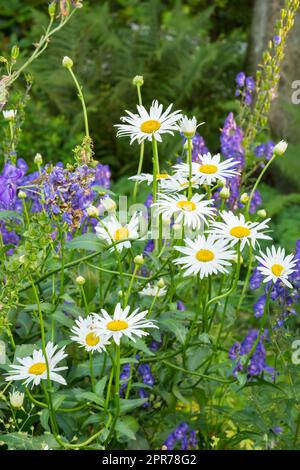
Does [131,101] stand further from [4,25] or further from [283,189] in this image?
[4,25]

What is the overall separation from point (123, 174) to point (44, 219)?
368cm

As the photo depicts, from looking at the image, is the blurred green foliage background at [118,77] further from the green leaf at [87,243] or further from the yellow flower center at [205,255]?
the yellow flower center at [205,255]

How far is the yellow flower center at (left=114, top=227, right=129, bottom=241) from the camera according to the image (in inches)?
76.8

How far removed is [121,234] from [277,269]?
0.37 meters

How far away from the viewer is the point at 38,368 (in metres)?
1.81

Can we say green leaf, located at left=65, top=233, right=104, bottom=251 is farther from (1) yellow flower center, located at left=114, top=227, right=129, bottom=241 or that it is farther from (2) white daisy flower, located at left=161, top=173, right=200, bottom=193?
(2) white daisy flower, located at left=161, top=173, right=200, bottom=193

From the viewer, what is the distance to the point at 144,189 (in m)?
4.86

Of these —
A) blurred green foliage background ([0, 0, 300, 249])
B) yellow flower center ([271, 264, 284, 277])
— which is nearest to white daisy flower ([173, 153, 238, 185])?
yellow flower center ([271, 264, 284, 277])

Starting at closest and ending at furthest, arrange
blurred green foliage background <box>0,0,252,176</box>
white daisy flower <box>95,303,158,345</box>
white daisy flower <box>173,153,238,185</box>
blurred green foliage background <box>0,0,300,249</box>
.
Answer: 1. white daisy flower <box>95,303,158,345</box>
2. white daisy flower <box>173,153,238,185</box>
3. blurred green foliage background <box>0,0,300,249</box>
4. blurred green foliage background <box>0,0,252,176</box>

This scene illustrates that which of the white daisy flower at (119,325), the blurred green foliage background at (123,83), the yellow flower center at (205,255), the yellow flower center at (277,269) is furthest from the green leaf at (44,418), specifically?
the blurred green foliage background at (123,83)

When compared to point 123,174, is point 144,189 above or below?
below

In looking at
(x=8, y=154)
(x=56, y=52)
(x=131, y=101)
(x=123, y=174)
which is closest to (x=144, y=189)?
(x=123, y=174)

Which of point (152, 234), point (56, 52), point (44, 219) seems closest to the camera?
point (44, 219)
